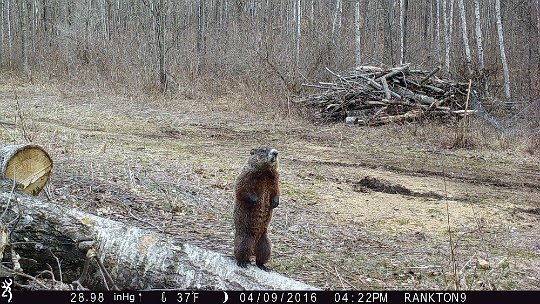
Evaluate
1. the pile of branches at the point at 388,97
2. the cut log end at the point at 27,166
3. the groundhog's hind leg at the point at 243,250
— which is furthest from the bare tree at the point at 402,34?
the groundhog's hind leg at the point at 243,250

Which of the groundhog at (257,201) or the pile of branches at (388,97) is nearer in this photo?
the groundhog at (257,201)

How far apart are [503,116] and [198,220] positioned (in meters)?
12.5

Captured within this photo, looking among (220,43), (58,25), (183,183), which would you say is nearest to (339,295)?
(183,183)

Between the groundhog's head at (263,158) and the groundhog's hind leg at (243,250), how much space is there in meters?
0.52

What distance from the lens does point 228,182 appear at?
27.8 feet

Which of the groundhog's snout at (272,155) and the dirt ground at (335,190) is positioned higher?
the groundhog's snout at (272,155)

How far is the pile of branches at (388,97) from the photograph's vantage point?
50.3 feet

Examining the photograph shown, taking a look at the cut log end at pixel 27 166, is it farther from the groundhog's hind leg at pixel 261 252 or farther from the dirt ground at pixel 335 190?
the groundhog's hind leg at pixel 261 252

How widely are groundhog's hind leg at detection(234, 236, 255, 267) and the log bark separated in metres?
0.06
